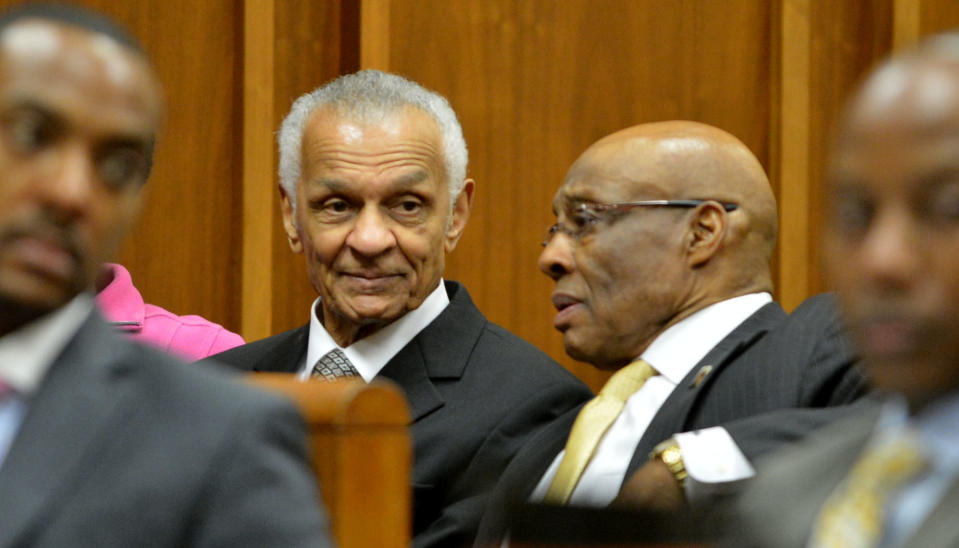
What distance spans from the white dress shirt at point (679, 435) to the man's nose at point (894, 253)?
2.42 ft

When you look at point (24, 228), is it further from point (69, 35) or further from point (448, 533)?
point (448, 533)

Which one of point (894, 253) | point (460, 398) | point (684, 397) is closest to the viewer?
point (894, 253)

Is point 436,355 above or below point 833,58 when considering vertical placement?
below

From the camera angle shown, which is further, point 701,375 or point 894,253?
point 701,375

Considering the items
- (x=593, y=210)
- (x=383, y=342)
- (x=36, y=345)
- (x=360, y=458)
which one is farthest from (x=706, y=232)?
(x=36, y=345)

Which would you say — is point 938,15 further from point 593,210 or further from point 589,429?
point 589,429

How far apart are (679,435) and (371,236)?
782 millimetres

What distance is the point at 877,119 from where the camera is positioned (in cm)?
78

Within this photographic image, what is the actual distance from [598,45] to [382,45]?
1.48 ft

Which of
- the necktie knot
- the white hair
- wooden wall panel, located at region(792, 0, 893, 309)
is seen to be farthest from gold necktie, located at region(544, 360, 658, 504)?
wooden wall panel, located at region(792, 0, 893, 309)

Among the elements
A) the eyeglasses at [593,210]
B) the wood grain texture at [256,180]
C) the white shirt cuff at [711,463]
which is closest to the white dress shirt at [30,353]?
the white shirt cuff at [711,463]

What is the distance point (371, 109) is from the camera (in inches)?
90.6

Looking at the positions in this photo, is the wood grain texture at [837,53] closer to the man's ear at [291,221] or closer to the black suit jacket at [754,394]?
the black suit jacket at [754,394]

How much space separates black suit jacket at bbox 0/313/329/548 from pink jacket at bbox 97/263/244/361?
1.38 metres
